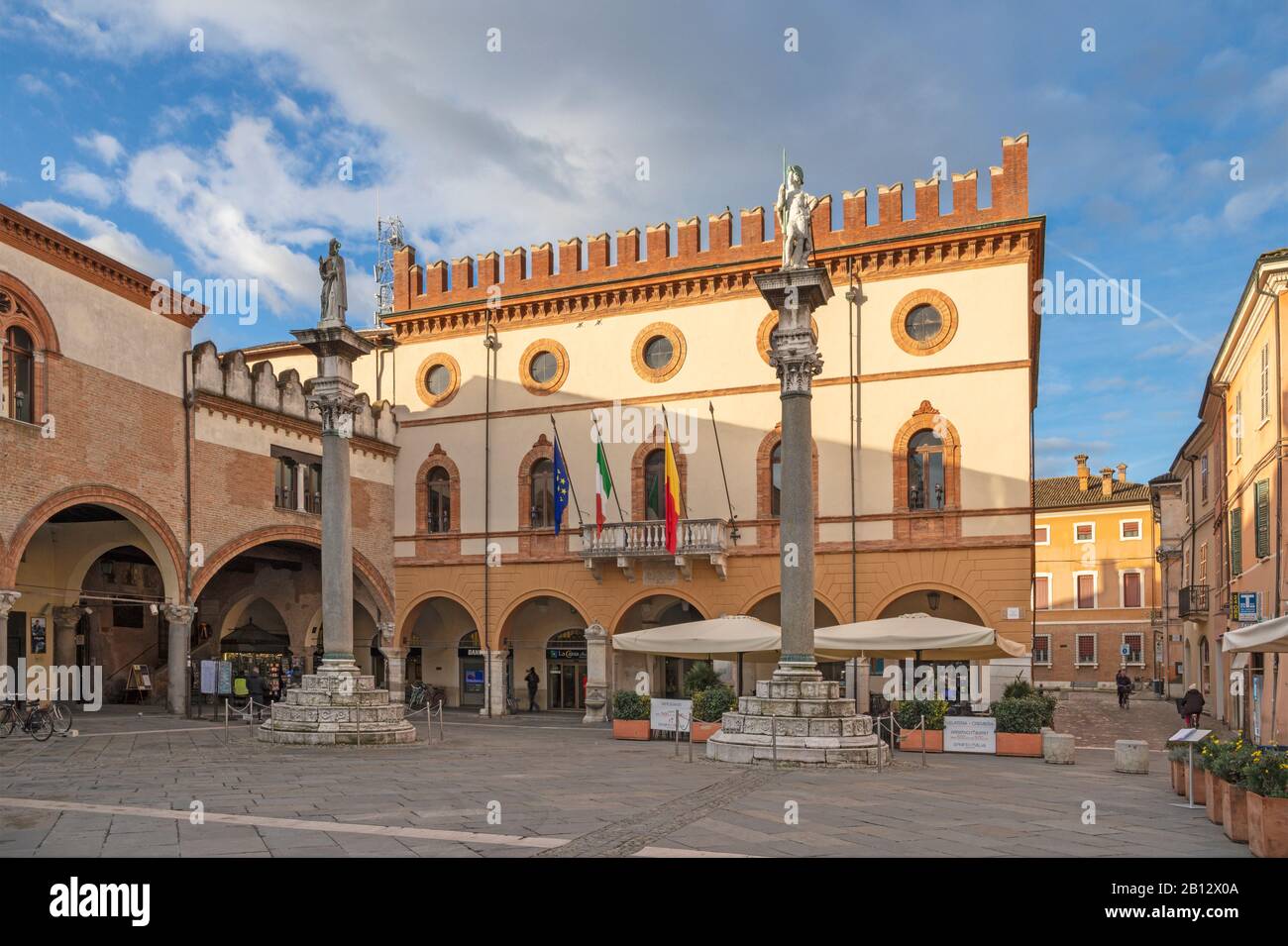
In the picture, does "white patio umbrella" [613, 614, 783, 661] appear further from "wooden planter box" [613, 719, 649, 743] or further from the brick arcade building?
the brick arcade building

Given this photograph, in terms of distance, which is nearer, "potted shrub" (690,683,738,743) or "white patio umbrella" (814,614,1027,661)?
"white patio umbrella" (814,614,1027,661)

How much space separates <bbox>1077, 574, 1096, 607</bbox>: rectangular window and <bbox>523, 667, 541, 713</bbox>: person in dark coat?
1329 inches

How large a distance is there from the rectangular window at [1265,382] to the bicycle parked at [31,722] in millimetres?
24099

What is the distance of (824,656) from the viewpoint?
20.2m

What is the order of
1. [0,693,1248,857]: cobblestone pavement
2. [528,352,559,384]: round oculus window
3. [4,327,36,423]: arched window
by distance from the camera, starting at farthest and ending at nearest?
1. [528,352,559,384]: round oculus window
2. [4,327,36,423]: arched window
3. [0,693,1248,857]: cobblestone pavement

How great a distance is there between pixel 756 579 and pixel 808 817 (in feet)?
56.3

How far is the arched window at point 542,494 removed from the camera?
3025 centimetres

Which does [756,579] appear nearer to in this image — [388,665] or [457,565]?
[457,565]

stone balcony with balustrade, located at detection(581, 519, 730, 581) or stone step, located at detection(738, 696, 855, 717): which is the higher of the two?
stone balcony with balustrade, located at detection(581, 519, 730, 581)

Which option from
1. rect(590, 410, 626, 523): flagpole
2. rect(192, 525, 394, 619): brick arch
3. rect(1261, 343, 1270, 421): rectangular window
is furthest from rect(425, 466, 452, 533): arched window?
rect(1261, 343, 1270, 421): rectangular window

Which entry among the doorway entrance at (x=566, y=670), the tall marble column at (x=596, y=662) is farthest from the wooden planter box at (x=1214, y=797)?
the doorway entrance at (x=566, y=670)

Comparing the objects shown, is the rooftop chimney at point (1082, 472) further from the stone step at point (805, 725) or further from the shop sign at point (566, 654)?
the stone step at point (805, 725)

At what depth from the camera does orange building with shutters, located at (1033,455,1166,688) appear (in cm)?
5369
